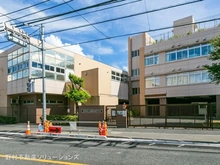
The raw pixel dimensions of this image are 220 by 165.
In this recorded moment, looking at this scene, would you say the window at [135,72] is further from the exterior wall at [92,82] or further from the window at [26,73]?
the window at [26,73]

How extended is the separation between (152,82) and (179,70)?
4.79 m

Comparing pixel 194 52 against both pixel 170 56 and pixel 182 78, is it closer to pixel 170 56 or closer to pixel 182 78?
pixel 170 56

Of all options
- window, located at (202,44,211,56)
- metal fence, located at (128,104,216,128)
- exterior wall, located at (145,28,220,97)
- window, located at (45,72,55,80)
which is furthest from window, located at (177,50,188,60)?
window, located at (45,72,55,80)

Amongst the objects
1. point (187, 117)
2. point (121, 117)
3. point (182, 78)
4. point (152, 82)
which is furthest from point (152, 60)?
point (121, 117)

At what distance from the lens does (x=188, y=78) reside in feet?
90.4

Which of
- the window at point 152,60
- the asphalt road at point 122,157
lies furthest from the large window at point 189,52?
the asphalt road at point 122,157

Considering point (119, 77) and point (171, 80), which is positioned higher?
point (119, 77)

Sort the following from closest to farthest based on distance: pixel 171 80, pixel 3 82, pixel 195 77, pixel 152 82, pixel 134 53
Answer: pixel 195 77, pixel 3 82, pixel 171 80, pixel 152 82, pixel 134 53

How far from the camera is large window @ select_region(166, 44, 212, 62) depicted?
26100 millimetres

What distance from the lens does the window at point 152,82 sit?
101 feet

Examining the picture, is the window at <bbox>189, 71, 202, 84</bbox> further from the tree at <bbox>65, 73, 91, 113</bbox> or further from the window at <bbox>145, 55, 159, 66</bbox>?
the tree at <bbox>65, 73, 91, 113</bbox>

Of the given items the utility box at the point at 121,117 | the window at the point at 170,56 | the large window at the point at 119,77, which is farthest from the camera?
the large window at the point at 119,77

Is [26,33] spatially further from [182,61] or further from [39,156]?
[182,61]

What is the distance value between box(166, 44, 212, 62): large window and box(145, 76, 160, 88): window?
3265mm
